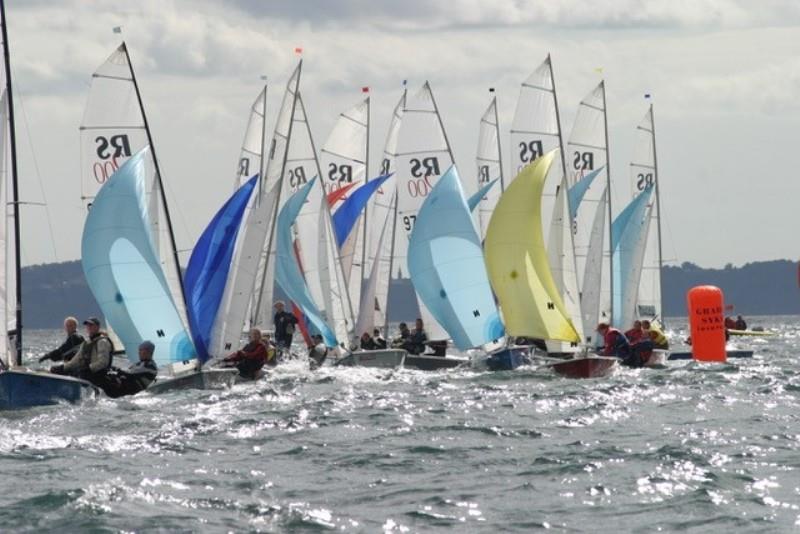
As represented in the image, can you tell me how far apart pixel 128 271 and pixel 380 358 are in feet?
22.4

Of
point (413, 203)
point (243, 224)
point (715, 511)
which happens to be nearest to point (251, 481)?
point (715, 511)

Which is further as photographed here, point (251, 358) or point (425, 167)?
point (425, 167)

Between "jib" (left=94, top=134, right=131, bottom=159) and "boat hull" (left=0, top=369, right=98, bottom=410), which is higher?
"jib" (left=94, top=134, right=131, bottom=159)

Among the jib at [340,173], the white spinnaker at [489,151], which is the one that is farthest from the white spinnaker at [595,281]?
the jib at [340,173]

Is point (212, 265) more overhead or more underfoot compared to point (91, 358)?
more overhead

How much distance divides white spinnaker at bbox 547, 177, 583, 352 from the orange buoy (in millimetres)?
2920

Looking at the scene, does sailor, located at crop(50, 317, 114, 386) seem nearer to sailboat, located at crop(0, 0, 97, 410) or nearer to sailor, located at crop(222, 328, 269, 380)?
sailboat, located at crop(0, 0, 97, 410)

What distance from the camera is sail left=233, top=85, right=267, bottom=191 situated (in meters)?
39.5

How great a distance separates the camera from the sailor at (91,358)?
69.8 ft

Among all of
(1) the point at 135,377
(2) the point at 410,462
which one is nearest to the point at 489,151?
(1) the point at 135,377

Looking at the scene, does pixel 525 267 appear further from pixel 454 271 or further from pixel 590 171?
pixel 590 171

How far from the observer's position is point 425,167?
110 feet

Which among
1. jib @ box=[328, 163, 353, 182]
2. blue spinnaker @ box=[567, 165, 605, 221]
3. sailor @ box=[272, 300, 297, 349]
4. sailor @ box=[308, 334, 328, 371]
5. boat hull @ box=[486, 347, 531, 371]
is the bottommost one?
boat hull @ box=[486, 347, 531, 371]

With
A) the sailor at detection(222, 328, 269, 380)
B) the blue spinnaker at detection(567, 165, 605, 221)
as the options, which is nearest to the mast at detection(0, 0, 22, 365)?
the sailor at detection(222, 328, 269, 380)
